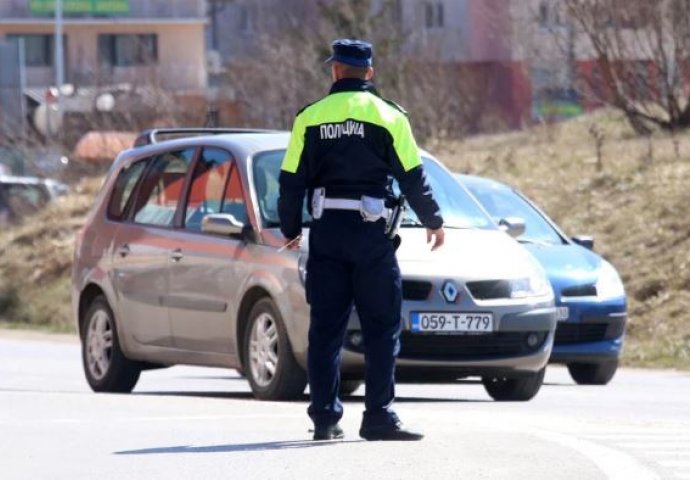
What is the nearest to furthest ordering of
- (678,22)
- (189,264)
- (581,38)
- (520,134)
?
(189,264) → (678,22) → (581,38) → (520,134)

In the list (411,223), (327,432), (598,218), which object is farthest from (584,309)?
(598,218)

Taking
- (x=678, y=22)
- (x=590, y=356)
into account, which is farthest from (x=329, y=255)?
(x=678, y=22)

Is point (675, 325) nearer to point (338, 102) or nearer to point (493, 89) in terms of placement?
point (338, 102)

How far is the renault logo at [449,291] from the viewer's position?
484 inches

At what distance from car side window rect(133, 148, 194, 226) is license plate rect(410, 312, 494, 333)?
7.60 ft

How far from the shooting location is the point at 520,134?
36.2 meters

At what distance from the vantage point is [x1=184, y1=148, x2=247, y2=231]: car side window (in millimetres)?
13266

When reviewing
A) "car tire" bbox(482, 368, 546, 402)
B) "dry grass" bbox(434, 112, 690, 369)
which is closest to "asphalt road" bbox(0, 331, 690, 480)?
"car tire" bbox(482, 368, 546, 402)

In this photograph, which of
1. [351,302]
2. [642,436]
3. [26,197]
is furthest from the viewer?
[26,197]

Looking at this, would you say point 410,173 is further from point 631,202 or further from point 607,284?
point 631,202

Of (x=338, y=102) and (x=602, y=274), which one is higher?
(x=338, y=102)

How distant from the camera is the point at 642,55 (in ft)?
99.0

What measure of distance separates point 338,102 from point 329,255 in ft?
2.22

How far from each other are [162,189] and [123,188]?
0.58 meters
